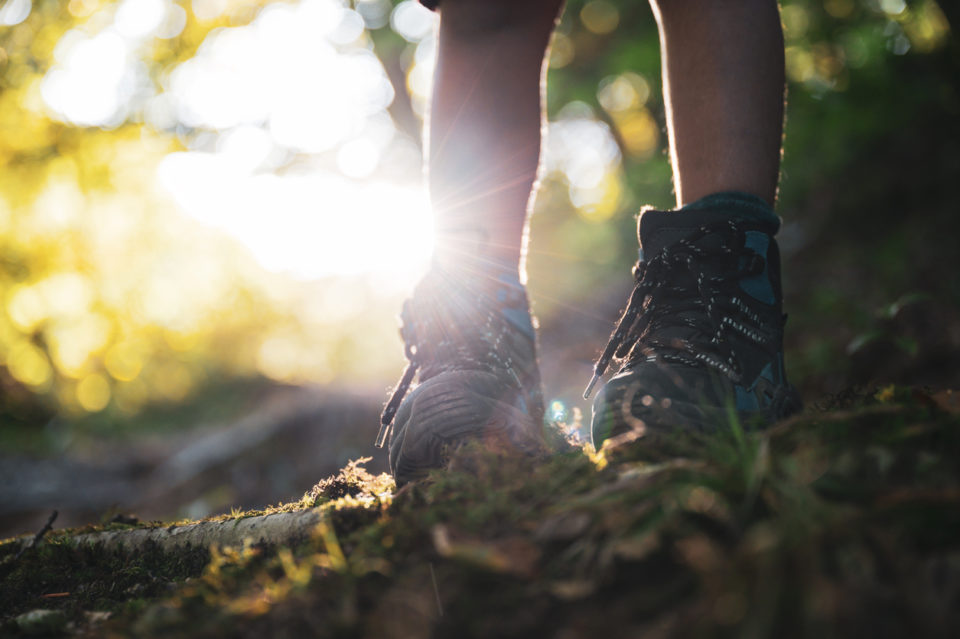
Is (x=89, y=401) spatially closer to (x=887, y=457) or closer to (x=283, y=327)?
(x=283, y=327)

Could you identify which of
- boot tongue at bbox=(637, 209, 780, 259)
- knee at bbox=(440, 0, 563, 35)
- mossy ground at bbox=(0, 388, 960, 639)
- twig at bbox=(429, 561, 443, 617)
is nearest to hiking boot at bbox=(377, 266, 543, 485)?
mossy ground at bbox=(0, 388, 960, 639)

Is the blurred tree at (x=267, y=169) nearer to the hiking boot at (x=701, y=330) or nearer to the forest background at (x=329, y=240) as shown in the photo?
the forest background at (x=329, y=240)

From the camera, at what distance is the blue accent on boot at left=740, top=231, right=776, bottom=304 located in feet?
5.15

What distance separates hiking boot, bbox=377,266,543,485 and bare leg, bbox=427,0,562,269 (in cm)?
19

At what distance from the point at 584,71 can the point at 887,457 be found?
1146cm

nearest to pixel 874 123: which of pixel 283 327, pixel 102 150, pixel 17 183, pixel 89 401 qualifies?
pixel 283 327

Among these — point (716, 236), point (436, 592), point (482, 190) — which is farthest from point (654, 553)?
point (482, 190)

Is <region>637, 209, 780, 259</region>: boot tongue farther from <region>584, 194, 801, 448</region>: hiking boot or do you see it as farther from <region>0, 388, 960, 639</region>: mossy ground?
<region>0, 388, 960, 639</region>: mossy ground

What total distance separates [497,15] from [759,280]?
132 cm

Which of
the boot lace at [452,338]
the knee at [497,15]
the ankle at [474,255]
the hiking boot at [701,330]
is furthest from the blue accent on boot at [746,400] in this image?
the knee at [497,15]

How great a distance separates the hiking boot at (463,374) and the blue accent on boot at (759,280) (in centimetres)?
71

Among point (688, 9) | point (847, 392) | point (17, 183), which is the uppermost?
point (17, 183)

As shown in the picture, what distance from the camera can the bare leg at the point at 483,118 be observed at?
207 centimetres

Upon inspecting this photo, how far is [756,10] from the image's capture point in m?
1.68
